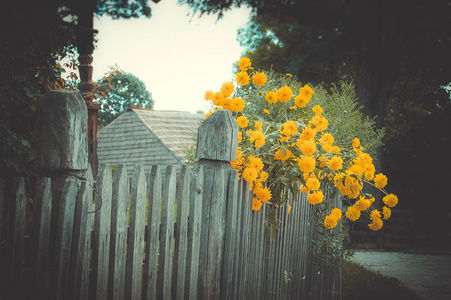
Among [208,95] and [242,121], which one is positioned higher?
[208,95]

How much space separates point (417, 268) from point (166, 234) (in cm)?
729

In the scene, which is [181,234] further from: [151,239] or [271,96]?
[271,96]

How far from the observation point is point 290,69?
1295 centimetres

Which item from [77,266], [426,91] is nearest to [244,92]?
[77,266]

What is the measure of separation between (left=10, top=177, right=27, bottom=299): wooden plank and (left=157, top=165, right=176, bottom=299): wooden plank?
2.85 feet

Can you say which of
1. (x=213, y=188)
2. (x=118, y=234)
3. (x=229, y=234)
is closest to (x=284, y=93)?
(x=213, y=188)

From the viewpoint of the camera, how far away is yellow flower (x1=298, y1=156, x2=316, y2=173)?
3.03 meters

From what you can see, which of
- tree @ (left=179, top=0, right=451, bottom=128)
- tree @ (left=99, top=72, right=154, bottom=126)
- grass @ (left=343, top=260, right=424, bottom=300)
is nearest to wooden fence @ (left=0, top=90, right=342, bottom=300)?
grass @ (left=343, top=260, right=424, bottom=300)

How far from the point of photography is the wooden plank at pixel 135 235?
2293 mm

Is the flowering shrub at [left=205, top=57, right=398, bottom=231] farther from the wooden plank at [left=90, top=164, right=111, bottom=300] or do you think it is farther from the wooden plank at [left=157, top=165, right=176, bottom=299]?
the wooden plank at [left=90, top=164, right=111, bottom=300]

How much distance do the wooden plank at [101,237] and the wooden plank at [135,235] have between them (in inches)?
6.9

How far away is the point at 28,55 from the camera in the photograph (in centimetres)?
268

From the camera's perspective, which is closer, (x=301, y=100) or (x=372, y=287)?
(x=301, y=100)

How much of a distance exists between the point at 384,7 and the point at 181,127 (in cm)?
2117
